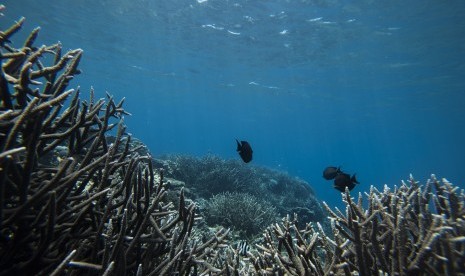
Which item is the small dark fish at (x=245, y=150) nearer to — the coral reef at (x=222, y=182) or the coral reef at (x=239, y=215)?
the coral reef at (x=239, y=215)

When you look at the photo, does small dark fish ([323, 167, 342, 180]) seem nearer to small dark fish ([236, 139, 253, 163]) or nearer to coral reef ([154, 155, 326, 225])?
small dark fish ([236, 139, 253, 163])

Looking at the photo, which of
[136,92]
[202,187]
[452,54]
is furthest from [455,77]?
[136,92]

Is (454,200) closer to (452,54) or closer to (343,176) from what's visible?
(343,176)

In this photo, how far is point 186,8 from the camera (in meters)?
21.8

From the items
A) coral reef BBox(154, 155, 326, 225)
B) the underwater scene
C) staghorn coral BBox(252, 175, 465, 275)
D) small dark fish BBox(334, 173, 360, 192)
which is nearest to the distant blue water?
the underwater scene

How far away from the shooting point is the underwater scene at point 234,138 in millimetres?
2088

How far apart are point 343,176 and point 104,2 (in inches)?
954

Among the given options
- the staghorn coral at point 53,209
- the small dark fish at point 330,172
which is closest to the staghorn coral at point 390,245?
the staghorn coral at point 53,209

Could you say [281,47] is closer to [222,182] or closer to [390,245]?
[222,182]

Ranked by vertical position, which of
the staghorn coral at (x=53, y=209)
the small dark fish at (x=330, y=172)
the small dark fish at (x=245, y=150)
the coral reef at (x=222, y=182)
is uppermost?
the coral reef at (x=222, y=182)

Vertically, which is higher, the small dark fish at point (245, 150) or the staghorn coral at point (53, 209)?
the small dark fish at point (245, 150)

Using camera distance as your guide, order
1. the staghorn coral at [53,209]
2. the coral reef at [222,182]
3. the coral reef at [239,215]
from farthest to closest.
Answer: the coral reef at [222,182] → the coral reef at [239,215] → the staghorn coral at [53,209]

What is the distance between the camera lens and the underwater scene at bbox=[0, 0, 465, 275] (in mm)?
2088

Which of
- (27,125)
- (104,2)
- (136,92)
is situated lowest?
(27,125)
